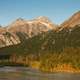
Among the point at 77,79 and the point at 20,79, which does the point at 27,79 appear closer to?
the point at 20,79

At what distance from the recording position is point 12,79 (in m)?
150

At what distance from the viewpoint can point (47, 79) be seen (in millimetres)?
151875

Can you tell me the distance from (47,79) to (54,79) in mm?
3005

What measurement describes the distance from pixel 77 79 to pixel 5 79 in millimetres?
30735

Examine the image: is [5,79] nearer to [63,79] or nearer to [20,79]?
[20,79]

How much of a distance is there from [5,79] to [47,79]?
1783 centimetres

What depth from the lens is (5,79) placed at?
149625 mm

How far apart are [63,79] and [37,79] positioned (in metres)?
11.1

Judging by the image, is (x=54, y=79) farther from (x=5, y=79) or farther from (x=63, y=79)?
(x=5, y=79)

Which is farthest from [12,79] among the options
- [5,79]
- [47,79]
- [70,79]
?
[70,79]

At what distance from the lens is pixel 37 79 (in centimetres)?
15138

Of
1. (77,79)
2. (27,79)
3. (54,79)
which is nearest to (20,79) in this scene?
(27,79)

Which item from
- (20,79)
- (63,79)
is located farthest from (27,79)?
(63,79)

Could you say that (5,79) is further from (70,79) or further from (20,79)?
(70,79)
